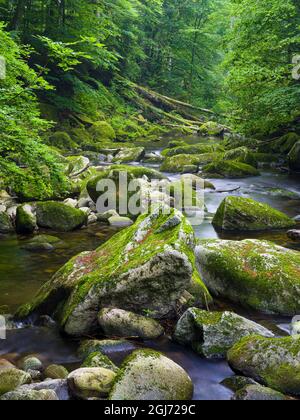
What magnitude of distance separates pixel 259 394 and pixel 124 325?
175 cm

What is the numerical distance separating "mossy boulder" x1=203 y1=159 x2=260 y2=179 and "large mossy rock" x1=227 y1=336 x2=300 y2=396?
12139 mm

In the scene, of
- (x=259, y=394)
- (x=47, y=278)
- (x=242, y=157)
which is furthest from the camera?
(x=242, y=157)

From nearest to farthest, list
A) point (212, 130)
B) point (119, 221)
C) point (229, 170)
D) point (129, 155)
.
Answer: point (119, 221) < point (229, 170) < point (129, 155) < point (212, 130)

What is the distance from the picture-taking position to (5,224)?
923 centimetres

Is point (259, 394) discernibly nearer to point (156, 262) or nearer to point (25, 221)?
point (156, 262)

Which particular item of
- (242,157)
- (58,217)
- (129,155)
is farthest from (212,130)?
(58,217)

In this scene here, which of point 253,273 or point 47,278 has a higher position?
point 253,273

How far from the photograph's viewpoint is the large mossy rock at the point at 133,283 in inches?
→ 192

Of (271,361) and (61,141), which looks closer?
(271,361)

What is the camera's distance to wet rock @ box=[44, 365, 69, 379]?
13.5 feet

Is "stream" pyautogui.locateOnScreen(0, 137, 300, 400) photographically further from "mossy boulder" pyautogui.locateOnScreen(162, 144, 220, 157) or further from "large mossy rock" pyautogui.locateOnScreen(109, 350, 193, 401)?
"mossy boulder" pyautogui.locateOnScreen(162, 144, 220, 157)

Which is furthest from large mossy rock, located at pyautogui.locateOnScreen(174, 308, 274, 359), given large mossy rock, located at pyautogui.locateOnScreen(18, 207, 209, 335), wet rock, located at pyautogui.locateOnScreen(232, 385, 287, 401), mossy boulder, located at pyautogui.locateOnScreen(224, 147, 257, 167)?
mossy boulder, located at pyautogui.locateOnScreen(224, 147, 257, 167)
